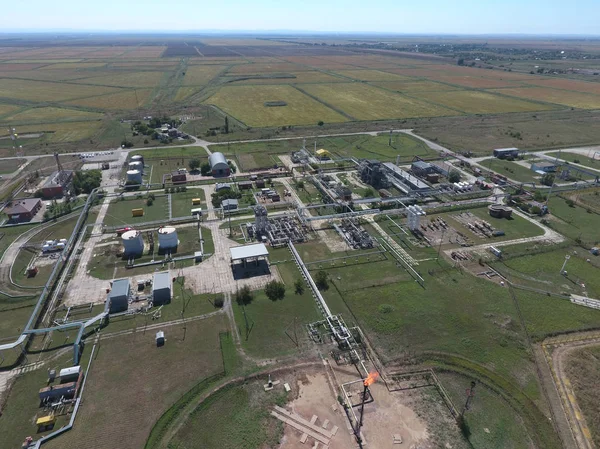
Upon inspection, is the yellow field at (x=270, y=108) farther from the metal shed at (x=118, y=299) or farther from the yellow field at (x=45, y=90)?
the metal shed at (x=118, y=299)

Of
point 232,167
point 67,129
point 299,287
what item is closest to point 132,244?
point 299,287

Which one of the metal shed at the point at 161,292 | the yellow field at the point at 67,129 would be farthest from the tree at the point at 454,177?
the yellow field at the point at 67,129

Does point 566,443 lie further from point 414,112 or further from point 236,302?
point 414,112

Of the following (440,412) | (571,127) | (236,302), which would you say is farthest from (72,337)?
(571,127)

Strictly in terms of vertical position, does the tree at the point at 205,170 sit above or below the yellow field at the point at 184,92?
below

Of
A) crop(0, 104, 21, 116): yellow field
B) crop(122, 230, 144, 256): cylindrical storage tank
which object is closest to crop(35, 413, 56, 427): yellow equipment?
crop(122, 230, 144, 256): cylindrical storage tank

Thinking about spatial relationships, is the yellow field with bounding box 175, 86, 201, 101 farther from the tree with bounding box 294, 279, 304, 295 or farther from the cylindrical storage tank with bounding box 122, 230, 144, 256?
the tree with bounding box 294, 279, 304, 295
